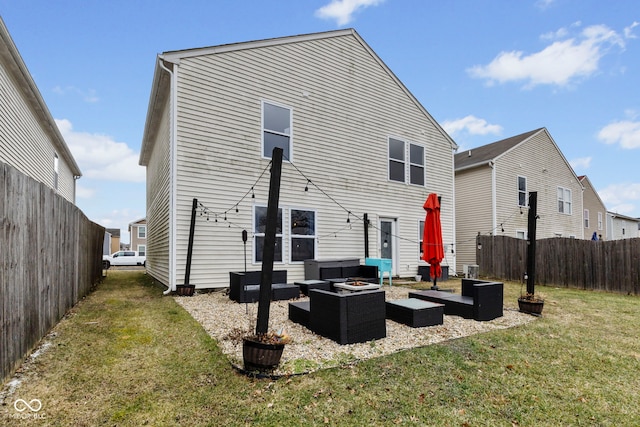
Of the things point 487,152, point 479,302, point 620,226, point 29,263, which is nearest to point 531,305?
point 479,302

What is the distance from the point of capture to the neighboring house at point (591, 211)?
23517mm

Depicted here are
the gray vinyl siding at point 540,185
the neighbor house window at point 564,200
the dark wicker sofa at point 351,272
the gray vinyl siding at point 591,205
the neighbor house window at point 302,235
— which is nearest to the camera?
the dark wicker sofa at point 351,272

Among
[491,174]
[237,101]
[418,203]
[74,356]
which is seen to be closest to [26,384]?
[74,356]

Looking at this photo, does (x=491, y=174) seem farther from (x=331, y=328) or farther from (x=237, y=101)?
(x=331, y=328)

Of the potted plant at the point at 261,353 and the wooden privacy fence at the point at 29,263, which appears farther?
the potted plant at the point at 261,353

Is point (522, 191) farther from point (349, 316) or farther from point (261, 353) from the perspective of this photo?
point (261, 353)

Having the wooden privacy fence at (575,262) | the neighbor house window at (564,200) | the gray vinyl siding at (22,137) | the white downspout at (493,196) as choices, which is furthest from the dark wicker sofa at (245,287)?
the neighbor house window at (564,200)

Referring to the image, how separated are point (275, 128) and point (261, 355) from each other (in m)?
7.66

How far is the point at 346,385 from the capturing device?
328cm

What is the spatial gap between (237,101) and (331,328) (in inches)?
278

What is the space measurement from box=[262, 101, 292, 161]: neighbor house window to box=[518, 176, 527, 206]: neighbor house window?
13311mm

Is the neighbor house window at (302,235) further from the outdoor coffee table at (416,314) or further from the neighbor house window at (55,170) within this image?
the neighbor house window at (55,170)

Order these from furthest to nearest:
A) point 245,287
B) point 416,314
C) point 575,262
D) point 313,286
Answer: point 575,262 → point 313,286 → point 245,287 → point 416,314

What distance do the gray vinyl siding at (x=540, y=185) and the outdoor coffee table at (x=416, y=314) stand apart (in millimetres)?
12679
